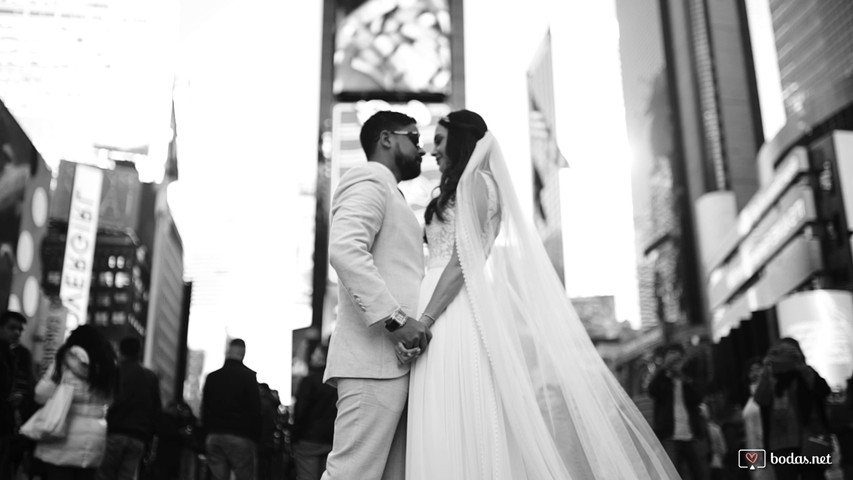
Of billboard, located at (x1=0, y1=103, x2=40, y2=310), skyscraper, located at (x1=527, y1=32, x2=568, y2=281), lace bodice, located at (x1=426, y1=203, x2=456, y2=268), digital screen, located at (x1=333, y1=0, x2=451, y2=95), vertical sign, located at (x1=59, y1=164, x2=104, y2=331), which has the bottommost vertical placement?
A: lace bodice, located at (x1=426, y1=203, x2=456, y2=268)

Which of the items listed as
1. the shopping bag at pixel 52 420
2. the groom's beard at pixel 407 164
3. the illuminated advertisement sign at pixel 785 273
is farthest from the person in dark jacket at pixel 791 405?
the illuminated advertisement sign at pixel 785 273

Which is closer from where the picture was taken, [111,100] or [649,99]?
[111,100]

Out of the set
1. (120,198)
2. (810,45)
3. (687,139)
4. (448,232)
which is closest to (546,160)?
(687,139)

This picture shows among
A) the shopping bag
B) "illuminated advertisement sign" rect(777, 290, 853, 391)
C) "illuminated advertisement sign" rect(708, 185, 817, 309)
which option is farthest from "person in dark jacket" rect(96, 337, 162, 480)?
"illuminated advertisement sign" rect(708, 185, 817, 309)

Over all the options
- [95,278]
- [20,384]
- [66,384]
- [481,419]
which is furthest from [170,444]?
[95,278]

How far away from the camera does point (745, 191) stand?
76.2 meters

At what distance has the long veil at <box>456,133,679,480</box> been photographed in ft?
7.61

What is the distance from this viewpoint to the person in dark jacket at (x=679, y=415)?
21.7 feet

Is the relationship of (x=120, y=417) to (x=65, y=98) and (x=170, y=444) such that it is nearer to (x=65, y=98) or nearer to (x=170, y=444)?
(x=170, y=444)

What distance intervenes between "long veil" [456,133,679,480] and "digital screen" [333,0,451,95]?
22.1 m

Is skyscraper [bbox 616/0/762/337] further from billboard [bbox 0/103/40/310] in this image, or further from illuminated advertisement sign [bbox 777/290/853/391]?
billboard [bbox 0/103/40/310]

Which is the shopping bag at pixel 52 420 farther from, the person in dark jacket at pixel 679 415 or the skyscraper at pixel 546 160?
the skyscraper at pixel 546 160

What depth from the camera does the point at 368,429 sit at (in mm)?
2295

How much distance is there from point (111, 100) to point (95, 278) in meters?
46.4
